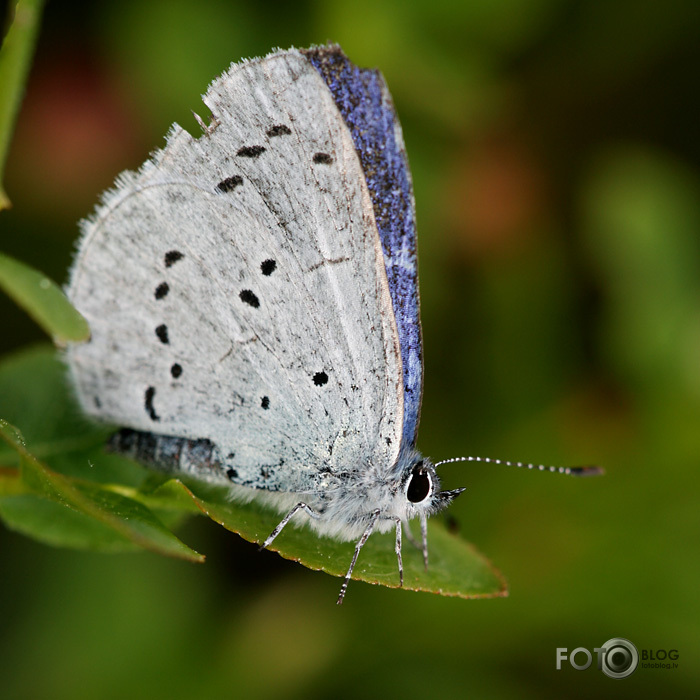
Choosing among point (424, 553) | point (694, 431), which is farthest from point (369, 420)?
point (694, 431)

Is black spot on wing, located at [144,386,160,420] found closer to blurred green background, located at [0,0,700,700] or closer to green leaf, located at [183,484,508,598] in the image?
green leaf, located at [183,484,508,598]

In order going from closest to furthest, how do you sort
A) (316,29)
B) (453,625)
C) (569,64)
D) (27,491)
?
1. (27,491)
2. (453,625)
3. (316,29)
4. (569,64)

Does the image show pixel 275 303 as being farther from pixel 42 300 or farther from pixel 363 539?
pixel 42 300

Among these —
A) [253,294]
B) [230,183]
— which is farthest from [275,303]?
[230,183]

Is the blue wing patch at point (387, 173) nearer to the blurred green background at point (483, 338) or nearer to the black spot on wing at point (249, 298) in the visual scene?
the black spot on wing at point (249, 298)

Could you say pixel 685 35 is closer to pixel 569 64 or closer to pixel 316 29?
A: pixel 569 64

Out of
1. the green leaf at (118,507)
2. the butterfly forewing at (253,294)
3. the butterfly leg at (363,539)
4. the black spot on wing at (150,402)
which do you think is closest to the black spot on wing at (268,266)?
the butterfly forewing at (253,294)

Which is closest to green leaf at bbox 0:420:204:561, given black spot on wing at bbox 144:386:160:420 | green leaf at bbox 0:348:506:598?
green leaf at bbox 0:348:506:598

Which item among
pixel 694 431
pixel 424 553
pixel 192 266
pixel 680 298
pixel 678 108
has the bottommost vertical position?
pixel 424 553
